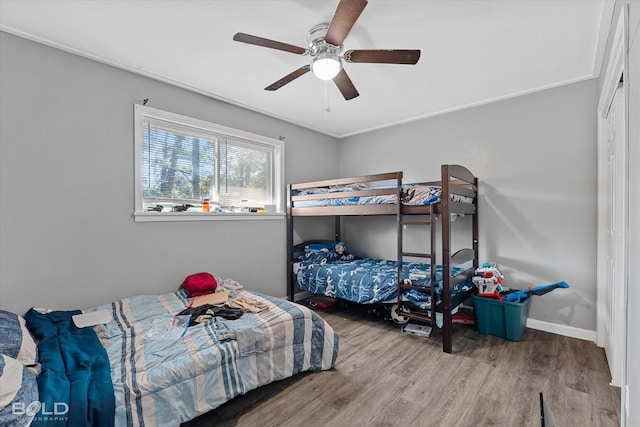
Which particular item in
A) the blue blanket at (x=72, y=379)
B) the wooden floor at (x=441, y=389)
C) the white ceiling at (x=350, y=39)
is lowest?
the wooden floor at (x=441, y=389)

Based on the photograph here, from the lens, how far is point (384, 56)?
1.93 m

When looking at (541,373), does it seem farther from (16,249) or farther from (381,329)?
(16,249)

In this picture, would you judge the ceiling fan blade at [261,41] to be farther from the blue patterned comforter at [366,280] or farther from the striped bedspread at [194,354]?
the blue patterned comforter at [366,280]

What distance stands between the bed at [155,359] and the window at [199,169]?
994 mm

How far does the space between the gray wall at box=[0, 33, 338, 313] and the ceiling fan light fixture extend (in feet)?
5.54

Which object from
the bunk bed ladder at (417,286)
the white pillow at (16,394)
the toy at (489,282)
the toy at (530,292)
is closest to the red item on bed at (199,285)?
the white pillow at (16,394)

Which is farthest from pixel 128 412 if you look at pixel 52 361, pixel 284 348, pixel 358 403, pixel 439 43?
pixel 439 43

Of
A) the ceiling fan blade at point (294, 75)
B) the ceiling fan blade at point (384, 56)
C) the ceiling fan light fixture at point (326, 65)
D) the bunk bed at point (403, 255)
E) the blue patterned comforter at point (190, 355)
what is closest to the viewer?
the blue patterned comforter at point (190, 355)

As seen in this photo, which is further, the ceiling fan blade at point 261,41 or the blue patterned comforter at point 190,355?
the ceiling fan blade at point 261,41

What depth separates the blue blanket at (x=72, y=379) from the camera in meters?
1.27

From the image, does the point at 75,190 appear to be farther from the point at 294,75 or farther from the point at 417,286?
the point at 417,286

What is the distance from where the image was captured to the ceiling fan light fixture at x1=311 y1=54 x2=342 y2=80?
6.55 feet

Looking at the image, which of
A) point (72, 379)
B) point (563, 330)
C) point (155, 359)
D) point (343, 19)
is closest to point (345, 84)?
point (343, 19)

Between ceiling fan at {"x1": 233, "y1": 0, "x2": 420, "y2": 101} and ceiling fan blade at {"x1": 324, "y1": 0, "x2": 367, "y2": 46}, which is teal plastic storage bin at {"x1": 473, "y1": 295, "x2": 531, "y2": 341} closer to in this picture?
ceiling fan at {"x1": 233, "y1": 0, "x2": 420, "y2": 101}
